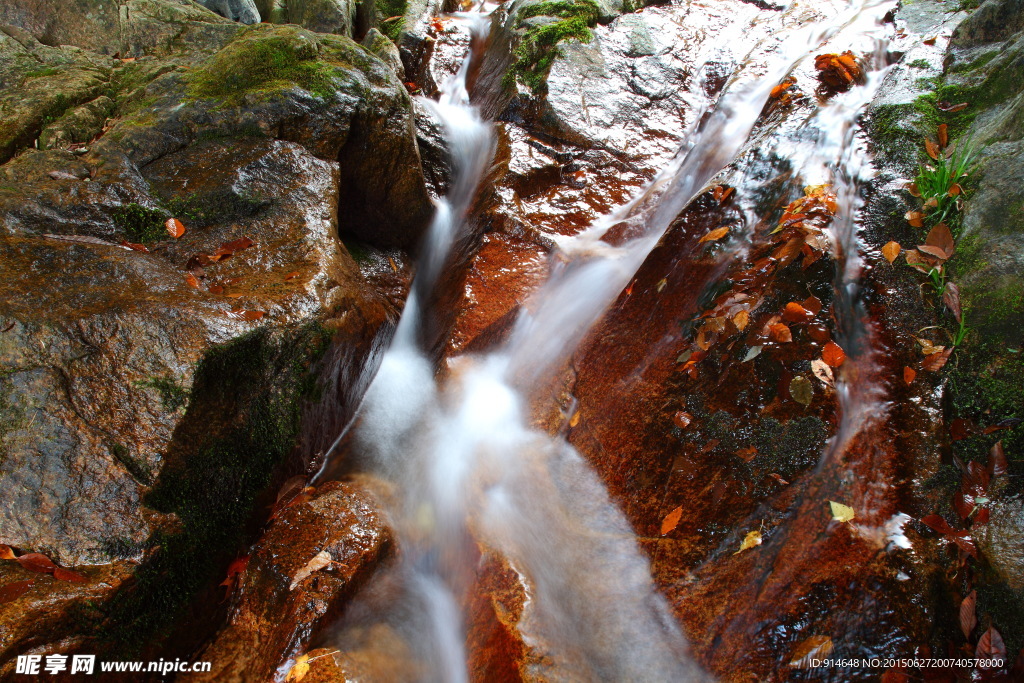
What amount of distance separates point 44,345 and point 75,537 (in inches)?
40.0

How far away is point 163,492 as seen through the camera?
107 inches

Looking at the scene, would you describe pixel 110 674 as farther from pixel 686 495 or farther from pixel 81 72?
pixel 81 72

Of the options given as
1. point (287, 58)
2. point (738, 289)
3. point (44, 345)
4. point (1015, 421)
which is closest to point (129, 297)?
point (44, 345)

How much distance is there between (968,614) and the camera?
2172mm

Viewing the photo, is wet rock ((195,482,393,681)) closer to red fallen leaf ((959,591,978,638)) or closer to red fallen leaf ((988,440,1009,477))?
red fallen leaf ((959,591,978,638))

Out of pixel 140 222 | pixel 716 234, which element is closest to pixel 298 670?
pixel 140 222

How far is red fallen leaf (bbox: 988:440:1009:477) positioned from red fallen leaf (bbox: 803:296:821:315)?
40.2 inches

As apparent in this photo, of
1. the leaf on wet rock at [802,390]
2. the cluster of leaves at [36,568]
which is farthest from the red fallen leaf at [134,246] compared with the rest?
the leaf on wet rock at [802,390]

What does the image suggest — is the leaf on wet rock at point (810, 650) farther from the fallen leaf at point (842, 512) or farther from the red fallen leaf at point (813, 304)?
the red fallen leaf at point (813, 304)

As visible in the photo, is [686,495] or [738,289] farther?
[738,289]

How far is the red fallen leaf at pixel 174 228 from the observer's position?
11.8 ft

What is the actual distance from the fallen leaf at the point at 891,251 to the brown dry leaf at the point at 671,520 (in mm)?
2063

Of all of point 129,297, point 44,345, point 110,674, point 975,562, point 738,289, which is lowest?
point 110,674

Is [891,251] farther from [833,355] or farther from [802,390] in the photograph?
[802,390]
